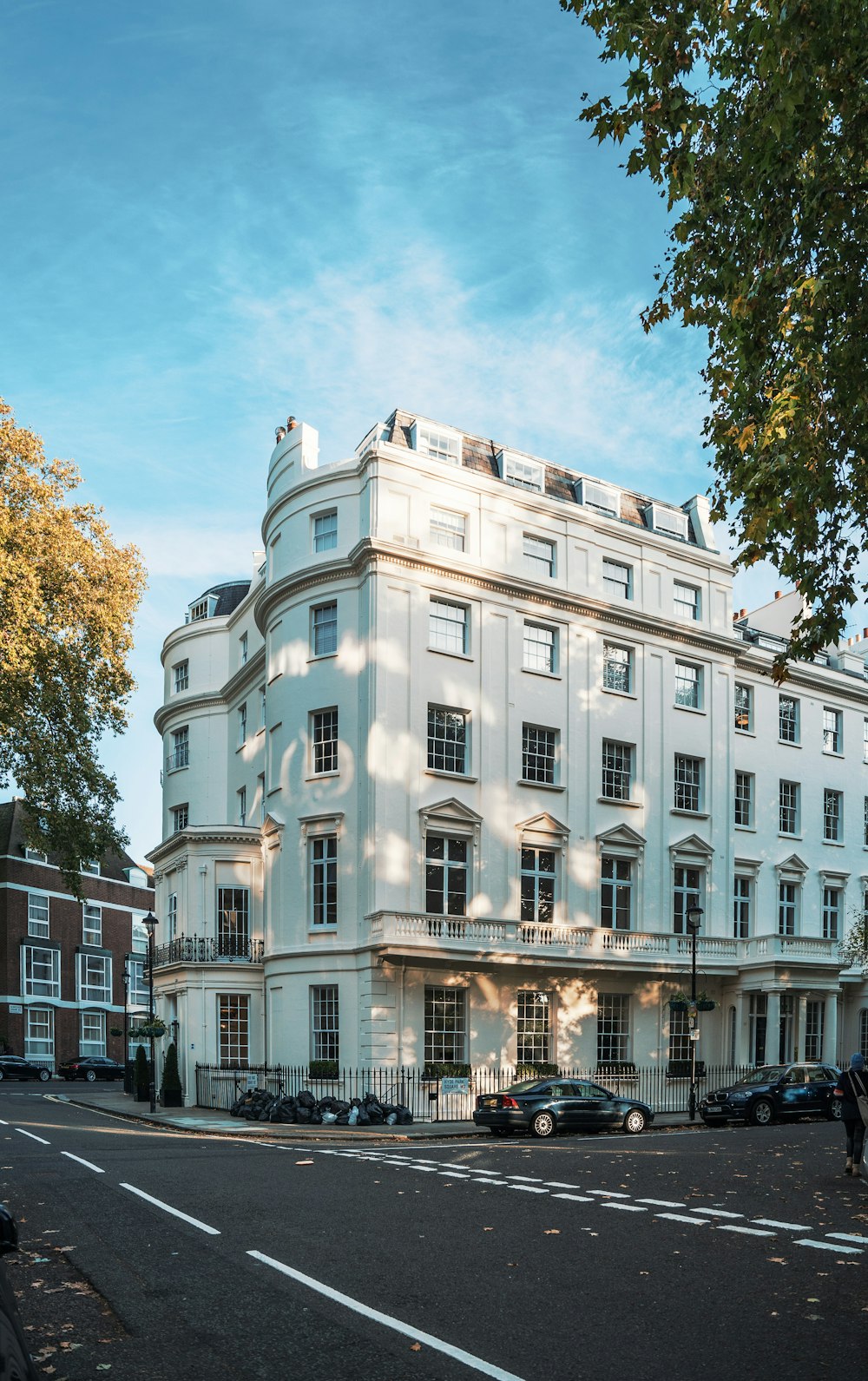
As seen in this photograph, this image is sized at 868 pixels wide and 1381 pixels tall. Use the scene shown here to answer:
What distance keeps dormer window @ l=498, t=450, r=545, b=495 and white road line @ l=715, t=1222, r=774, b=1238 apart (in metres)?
27.4

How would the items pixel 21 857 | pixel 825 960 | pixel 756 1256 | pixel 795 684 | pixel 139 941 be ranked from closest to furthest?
1. pixel 756 1256
2. pixel 825 960
3. pixel 795 684
4. pixel 21 857
5. pixel 139 941

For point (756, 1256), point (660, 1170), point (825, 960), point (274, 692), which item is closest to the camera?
point (756, 1256)

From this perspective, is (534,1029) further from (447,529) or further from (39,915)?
(39,915)

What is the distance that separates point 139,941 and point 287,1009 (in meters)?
54.5

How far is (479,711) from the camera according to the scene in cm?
3447

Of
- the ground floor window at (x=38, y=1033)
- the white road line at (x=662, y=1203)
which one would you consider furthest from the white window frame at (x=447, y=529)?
the ground floor window at (x=38, y=1033)

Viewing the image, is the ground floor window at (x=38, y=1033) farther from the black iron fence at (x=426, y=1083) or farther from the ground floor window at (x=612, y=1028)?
the ground floor window at (x=612, y=1028)

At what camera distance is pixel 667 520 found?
140ft

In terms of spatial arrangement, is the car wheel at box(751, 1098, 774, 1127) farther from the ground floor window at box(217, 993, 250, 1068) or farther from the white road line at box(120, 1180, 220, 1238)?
the white road line at box(120, 1180, 220, 1238)

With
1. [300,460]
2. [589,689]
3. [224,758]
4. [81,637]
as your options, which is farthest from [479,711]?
[224,758]

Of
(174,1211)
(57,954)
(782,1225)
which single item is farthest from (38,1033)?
(782,1225)

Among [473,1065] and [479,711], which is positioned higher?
[479,711]

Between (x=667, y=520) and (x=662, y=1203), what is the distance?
31.5 m

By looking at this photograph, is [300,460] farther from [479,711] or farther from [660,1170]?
[660,1170]
